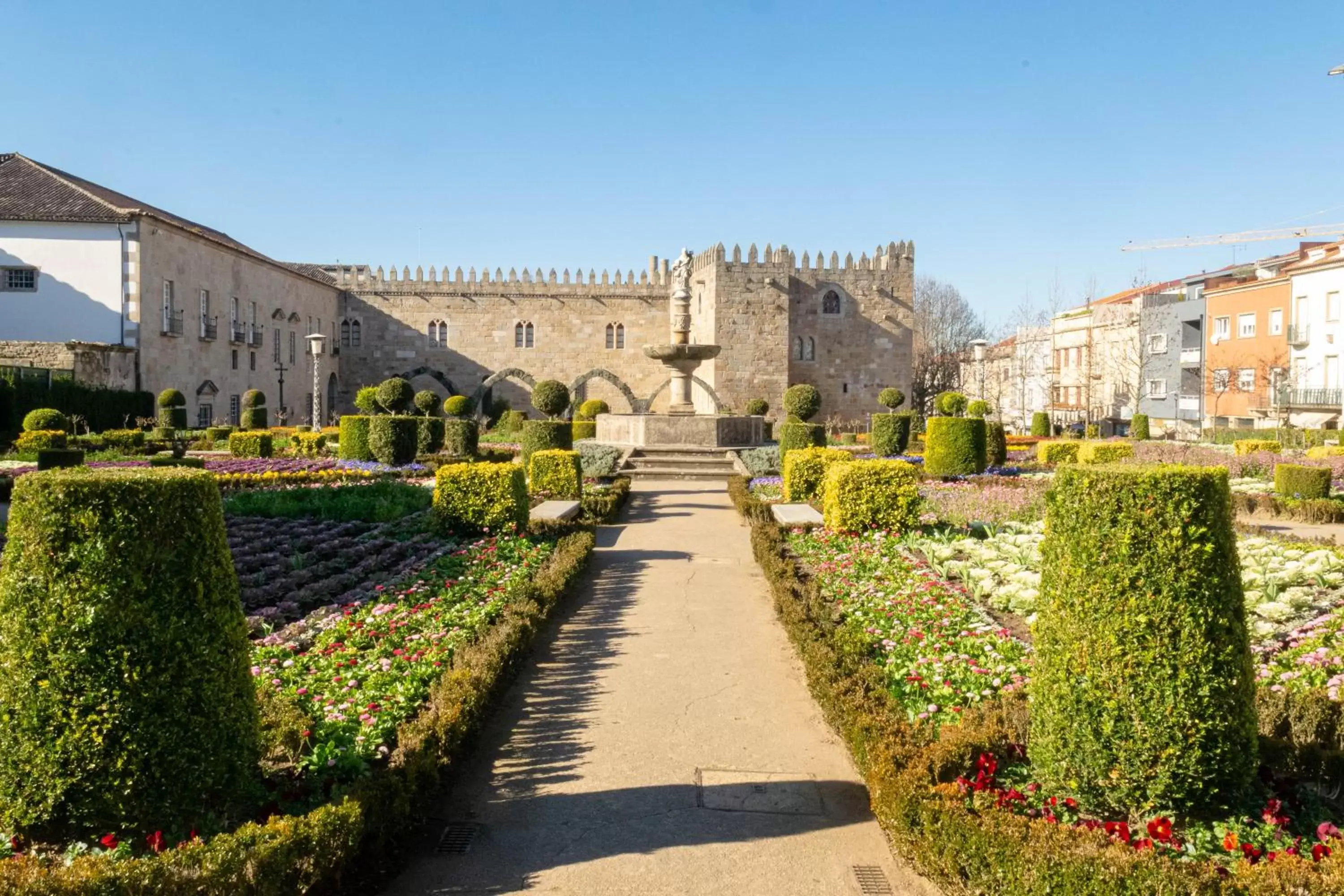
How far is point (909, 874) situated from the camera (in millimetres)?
3643

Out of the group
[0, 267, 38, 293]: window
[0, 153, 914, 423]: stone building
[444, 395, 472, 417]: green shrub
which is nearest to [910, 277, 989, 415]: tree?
[0, 153, 914, 423]: stone building

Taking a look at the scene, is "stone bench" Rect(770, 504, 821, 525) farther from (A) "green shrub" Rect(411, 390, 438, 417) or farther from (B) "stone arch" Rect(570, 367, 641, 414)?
(B) "stone arch" Rect(570, 367, 641, 414)

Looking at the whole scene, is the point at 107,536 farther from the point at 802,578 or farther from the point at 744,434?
the point at 744,434

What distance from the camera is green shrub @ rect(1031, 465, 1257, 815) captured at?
11.4 ft

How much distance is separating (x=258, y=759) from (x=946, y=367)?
43.7 m

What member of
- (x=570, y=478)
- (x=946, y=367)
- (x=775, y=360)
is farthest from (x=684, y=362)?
(x=946, y=367)

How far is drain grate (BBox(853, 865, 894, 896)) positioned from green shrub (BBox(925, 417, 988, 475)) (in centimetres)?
1357

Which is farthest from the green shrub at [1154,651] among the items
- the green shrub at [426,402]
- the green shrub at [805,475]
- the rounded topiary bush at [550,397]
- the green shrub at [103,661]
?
the green shrub at [426,402]

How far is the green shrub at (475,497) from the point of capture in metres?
9.98

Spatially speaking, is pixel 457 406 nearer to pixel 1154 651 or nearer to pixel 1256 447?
pixel 1256 447

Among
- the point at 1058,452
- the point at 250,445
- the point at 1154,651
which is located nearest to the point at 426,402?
the point at 250,445

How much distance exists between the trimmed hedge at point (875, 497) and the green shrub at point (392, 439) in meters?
9.80

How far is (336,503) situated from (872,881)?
8.92 meters

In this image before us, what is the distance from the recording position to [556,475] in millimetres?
13422
